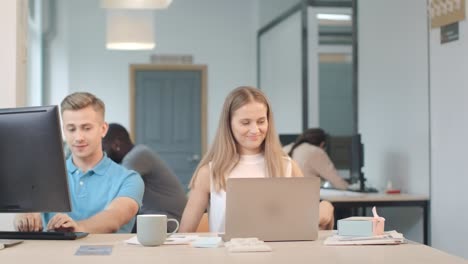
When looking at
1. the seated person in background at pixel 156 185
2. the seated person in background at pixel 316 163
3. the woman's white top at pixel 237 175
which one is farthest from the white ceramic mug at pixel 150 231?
the seated person in background at pixel 316 163

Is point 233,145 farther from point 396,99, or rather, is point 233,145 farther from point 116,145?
point 396,99

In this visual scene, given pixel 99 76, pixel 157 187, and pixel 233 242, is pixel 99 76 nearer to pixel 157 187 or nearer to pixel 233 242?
pixel 157 187

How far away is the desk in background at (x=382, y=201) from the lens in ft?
19.1

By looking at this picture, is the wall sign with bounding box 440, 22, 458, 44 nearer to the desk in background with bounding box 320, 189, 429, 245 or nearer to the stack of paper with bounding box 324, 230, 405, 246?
the desk in background with bounding box 320, 189, 429, 245

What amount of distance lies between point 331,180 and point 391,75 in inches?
40.9

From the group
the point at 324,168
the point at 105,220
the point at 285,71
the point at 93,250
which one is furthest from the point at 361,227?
the point at 285,71

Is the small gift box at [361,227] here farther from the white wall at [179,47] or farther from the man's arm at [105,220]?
the white wall at [179,47]

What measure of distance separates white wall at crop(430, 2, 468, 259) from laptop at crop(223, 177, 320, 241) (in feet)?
9.31

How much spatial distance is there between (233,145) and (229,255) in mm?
967

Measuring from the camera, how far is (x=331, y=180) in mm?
6691

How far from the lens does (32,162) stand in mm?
2588

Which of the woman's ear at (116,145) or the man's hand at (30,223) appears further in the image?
the woman's ear at (116,145)

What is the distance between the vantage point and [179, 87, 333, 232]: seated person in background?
3.26m

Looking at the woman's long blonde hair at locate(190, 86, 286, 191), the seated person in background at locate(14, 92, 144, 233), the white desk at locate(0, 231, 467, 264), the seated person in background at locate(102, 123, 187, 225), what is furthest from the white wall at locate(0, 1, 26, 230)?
the seated person in background at locate(102, 123, 187, 225)
